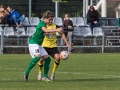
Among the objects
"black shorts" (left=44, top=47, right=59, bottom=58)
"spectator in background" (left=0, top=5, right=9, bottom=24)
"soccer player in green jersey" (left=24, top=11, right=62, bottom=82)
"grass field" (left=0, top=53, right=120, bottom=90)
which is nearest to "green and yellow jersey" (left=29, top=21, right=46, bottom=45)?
"soccer player in green jersey" (left=24, top=11, right=62, bottom=82)

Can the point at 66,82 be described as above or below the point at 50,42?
below

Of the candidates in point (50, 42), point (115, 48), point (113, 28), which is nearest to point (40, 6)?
point (113, 28)

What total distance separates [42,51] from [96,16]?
17.5 meters

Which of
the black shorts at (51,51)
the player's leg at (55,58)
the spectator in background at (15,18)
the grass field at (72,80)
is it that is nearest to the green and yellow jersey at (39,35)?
the black shorts at (51,51)

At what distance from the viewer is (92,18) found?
107ft

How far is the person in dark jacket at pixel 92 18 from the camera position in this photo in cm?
3241

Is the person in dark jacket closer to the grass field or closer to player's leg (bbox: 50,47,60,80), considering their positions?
the grass field

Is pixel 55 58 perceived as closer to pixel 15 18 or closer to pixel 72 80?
pixel 72 80

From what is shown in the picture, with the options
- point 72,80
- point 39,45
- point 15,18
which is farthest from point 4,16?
point 72,80

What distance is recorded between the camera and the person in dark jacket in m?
32.4

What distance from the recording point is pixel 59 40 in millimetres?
30844

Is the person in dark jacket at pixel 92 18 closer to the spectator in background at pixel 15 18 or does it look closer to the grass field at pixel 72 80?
the spectator in background at pixel 15 18

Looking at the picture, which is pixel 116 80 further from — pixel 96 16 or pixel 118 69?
pixel 96 16

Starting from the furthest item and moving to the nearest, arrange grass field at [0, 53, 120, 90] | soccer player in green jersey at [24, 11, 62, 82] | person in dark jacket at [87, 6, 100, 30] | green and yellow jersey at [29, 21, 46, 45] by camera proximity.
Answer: person in dark jacket at [87, 6, 100, 30]
green and yellow jersey at [29, 21, 46, 45]
soccer player in green jersey at [24, 11, 62, 82]
grass field at [0, 53, 120, 90]
